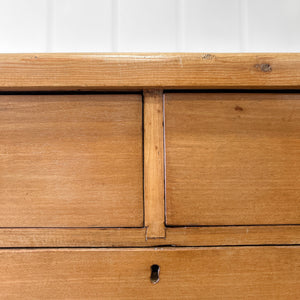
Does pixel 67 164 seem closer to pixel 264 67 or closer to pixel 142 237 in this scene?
pixel 142 237

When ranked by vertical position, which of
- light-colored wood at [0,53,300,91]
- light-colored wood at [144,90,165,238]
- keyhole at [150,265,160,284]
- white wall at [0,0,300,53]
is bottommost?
keyhole at [150,265,160,284]

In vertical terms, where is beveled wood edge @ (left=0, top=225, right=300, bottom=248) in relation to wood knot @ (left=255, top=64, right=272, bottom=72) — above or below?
below

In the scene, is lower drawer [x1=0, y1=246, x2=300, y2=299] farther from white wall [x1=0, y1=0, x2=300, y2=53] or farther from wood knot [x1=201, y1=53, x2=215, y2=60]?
white wall [x1=0, y1=0, x2=300, y2=53]

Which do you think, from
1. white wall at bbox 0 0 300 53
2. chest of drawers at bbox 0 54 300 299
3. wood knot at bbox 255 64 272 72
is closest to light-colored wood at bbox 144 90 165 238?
chest of drawers at bbox 0 54 300 299

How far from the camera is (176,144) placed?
1.12 feet

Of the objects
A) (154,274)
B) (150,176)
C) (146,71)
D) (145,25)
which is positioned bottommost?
(154,274)

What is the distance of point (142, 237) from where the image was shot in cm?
34

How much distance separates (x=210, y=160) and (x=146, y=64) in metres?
0.14

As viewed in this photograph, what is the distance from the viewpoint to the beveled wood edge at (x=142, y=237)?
336 mm

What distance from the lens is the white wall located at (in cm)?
64

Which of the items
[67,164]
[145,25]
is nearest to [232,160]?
[67,164]

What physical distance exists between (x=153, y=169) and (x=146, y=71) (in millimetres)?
121

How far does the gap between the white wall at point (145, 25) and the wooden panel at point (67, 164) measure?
35 centimetres

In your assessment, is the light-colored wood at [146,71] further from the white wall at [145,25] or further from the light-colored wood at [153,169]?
the white wall at [145,25]
